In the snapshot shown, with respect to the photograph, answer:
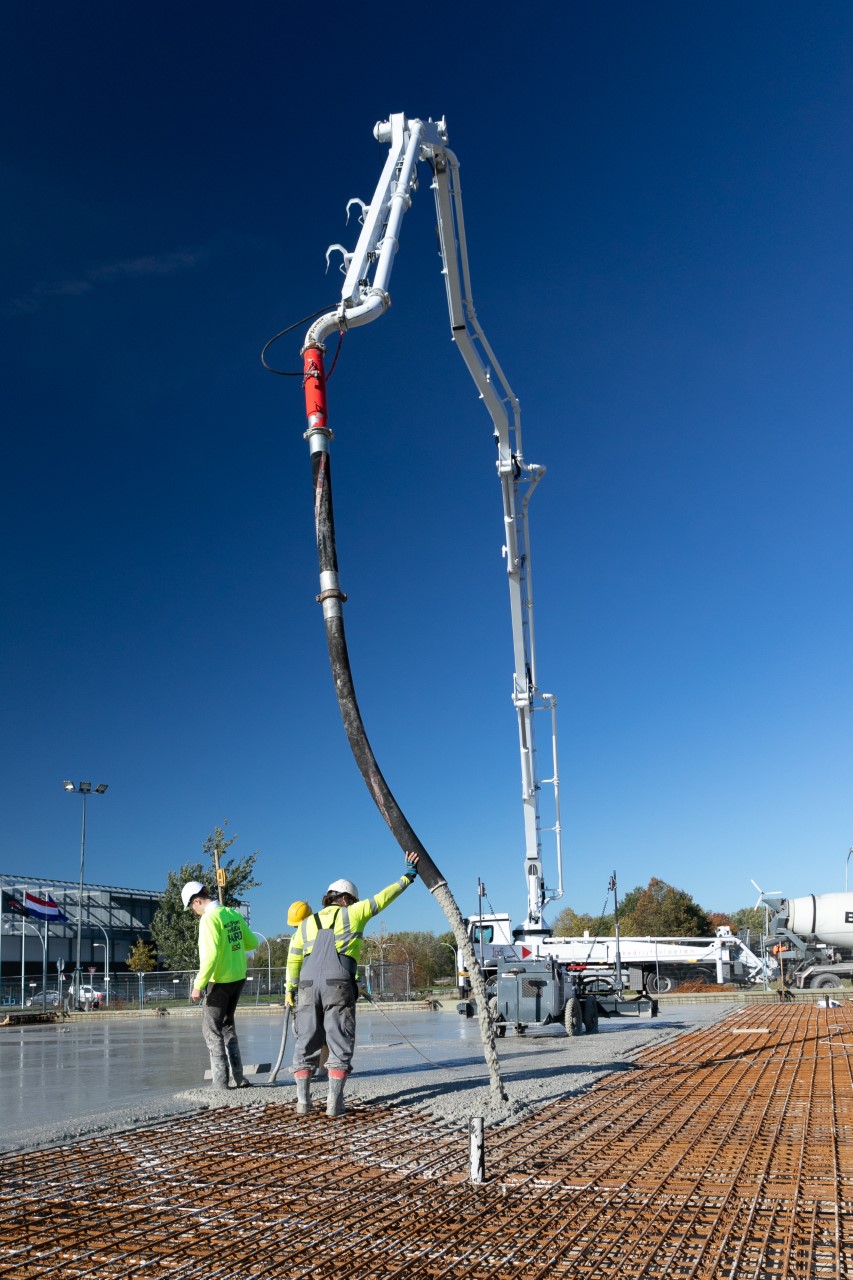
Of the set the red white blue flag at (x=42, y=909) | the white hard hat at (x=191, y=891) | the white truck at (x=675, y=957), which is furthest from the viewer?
the red white blue flag at (x=42, y=909)

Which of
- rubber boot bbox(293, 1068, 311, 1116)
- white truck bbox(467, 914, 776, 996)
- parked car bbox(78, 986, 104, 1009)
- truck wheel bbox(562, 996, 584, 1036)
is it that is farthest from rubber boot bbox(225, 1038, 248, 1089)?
parked car bbox(78, 986, 104, 1009)

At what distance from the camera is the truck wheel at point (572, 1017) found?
1368cm

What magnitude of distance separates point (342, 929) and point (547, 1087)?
2.28 m

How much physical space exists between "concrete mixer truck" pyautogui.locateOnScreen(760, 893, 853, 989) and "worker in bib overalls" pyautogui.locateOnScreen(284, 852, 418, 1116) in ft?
72.4

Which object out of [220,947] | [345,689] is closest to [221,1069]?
[220,947]

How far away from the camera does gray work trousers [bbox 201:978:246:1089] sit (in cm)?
832

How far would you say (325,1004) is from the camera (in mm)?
7137

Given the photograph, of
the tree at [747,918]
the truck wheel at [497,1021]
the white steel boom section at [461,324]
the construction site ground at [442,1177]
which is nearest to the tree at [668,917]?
the tree at [747,918]

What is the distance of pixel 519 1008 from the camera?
1348 cm

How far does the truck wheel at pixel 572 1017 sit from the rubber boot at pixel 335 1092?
24.2ft

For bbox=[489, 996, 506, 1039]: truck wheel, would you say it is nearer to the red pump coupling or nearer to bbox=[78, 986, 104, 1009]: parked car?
the red pump coupling

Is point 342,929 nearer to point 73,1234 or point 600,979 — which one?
point 73,1234

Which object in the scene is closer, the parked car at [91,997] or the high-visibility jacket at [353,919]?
the high-visibility jacket at [353,919]

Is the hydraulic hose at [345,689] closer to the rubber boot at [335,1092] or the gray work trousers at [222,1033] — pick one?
the rubber boot at [335,1092]
